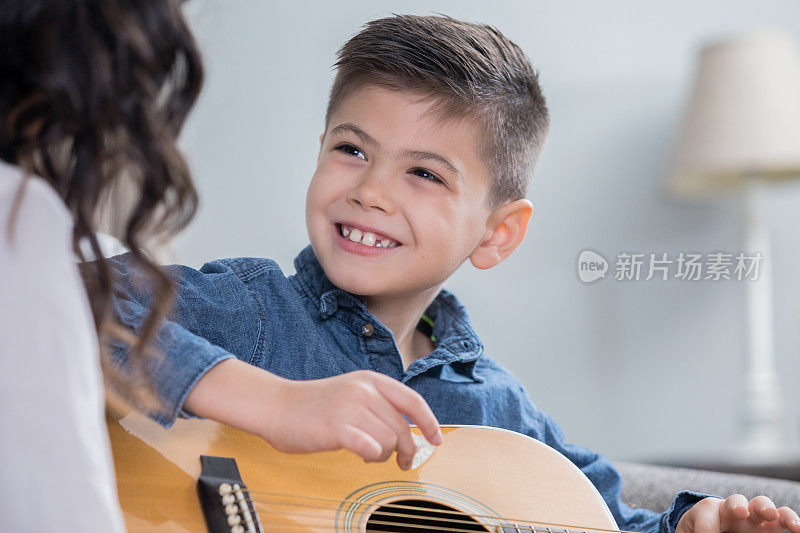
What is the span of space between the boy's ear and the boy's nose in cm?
20

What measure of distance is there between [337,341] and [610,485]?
1.38ft

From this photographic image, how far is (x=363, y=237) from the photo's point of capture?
1.00 m

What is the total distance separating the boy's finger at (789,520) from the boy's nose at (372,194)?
0.54m

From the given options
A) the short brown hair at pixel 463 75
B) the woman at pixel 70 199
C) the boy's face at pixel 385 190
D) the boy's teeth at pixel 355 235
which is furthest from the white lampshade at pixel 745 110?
the woman at pixel 70 199

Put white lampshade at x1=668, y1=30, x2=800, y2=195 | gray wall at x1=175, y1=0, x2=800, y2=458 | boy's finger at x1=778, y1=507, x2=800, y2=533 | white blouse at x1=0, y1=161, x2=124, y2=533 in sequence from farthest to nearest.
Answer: gray wall at x1=175, y1=0, x2=800, y2=458 < white lampshade at x1=668, y1=30, x2=800, y2=195 < boy's finger at x1=778, y1=507, x2=800, y2=533 < white blouse at x1=0, y1=161, x2=124, y2=533

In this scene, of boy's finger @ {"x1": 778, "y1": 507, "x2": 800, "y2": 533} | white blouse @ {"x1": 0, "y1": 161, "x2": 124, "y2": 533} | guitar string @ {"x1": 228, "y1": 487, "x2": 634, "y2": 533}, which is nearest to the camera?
white blouse @ {"x1": 0, "y1": 161, "x2": 124, "y2": 533}

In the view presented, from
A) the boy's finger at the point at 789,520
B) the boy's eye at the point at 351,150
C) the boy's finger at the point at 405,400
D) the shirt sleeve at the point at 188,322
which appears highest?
the boy's eye at the point at 351,150

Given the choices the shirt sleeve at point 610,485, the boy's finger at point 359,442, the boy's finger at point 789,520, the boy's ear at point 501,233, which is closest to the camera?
the boy's finger at point 359,442

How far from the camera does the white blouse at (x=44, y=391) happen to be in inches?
14.9

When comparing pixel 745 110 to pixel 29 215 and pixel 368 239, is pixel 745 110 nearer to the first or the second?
pixel 368 239

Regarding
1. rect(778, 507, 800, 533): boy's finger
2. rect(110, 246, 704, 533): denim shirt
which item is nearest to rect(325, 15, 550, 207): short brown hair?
rect(110, 246, 704, 533): denim shirt

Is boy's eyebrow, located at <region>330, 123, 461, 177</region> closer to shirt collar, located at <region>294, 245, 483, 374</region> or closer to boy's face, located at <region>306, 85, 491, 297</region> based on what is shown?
boy's face, located at <region>306, 85, 491, 297</region>

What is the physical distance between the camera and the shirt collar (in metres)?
1.04

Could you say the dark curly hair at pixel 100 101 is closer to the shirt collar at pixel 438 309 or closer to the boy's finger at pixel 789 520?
the shirt collar at pixel 438 309
